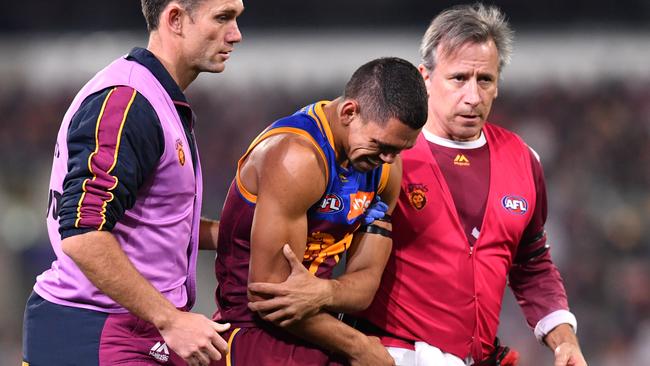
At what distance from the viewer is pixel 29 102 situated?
12875 millimetres

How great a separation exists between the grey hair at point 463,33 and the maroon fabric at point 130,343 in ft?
5.70

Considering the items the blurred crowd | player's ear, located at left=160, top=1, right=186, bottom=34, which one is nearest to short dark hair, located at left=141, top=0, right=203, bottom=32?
player's ear, located at left=160, top=1, right=186, bottom=34

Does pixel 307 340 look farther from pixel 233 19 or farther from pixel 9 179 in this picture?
pixel 9 179

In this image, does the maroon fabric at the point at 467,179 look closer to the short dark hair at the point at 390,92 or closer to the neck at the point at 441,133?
the neck at the point at 441,133

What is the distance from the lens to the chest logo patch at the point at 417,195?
12.8 ft

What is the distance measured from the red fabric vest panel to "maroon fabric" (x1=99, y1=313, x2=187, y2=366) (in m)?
1.05

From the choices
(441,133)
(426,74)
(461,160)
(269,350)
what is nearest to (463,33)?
(426,74)

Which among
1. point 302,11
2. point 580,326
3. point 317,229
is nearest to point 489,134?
point 317,229

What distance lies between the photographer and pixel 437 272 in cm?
387

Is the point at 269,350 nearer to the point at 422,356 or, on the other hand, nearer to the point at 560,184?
the point at 422,356

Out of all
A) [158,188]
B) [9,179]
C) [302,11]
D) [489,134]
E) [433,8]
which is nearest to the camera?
[158,188]

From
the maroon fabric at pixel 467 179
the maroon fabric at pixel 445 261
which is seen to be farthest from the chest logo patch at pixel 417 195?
the maroon fabric at pixel 467 179

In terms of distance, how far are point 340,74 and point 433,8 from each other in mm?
1595

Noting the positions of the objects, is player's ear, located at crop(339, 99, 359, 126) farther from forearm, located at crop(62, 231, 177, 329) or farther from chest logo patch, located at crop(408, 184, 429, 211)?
forearm, located at crop(62, 231, 177, 329)
